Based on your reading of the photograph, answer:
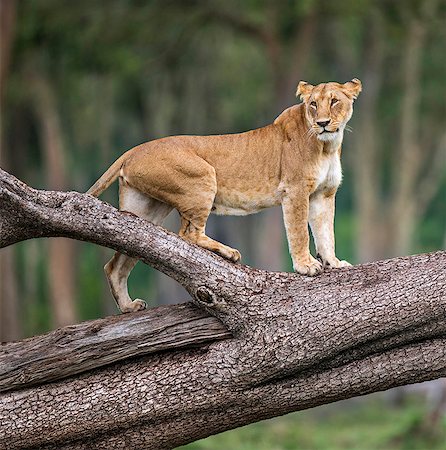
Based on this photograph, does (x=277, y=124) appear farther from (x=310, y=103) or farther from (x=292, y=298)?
(x=292, y=298)

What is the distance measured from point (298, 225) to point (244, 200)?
13.4 inches

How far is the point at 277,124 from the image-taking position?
6305 mm

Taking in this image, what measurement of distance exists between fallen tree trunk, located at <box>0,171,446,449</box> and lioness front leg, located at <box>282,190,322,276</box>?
177mm

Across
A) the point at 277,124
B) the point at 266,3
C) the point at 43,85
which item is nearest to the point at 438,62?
the point at 266,3

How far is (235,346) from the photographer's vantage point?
5.85 metres

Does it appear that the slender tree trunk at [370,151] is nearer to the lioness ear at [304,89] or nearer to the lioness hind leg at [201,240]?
the lioness ear at [304,89]

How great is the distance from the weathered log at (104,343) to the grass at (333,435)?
18.6ft

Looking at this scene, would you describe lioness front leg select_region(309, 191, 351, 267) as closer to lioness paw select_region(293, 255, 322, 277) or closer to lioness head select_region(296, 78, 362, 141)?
lioness paw select_region(293, 255, 322, 277)

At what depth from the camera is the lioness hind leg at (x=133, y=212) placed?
630 cm

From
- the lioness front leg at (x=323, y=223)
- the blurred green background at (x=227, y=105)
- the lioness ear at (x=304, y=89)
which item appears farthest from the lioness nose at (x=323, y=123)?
the blurred green background at (x=227, y=105)

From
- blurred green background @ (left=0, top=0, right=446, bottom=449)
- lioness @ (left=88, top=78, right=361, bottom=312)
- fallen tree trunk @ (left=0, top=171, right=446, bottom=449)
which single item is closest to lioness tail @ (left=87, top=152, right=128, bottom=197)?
lioness @ (left=88, top=78, right=361, bottom=312)

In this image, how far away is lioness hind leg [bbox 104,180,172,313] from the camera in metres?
6.30

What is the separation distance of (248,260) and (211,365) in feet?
87.8

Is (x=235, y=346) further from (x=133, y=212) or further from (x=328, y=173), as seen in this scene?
(x=328, y=173)
